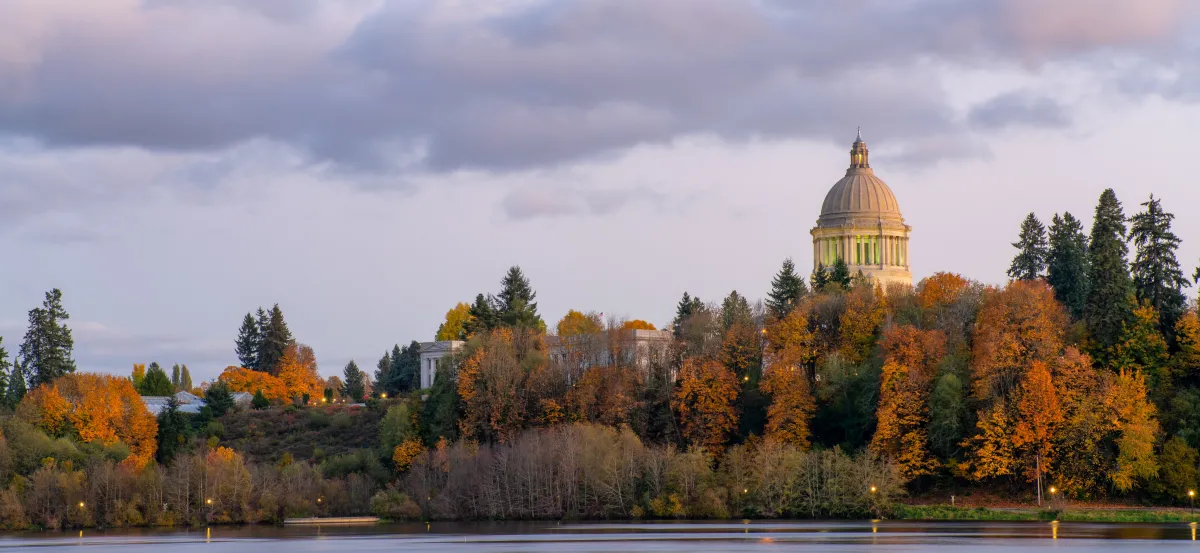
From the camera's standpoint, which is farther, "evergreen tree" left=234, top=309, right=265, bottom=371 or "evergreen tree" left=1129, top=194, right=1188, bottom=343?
"evergreen tree" left=234, top=309, right=265, bottom=371

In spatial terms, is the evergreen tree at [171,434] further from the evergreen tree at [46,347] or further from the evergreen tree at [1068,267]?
the evergreen tree at [1068,267]

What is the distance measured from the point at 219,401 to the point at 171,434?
14798 millimetres

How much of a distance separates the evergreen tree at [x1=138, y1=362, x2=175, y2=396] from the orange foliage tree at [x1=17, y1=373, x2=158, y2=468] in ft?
99.5

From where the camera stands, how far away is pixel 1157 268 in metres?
95.9

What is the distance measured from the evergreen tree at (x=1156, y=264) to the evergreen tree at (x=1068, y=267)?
31.0ft

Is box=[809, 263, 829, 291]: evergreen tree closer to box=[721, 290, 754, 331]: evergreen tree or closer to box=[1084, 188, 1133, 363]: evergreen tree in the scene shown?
box=[721, 290, 754, 331]: evergreen tree

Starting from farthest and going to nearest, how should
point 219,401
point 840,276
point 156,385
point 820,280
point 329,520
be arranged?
point 156,385
point 219,401
point 820,280
point 840,276
point 329,520

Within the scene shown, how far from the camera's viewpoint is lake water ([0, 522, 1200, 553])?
69.4 metres

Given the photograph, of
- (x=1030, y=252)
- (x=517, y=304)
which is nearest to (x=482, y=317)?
(x=517, y=304)

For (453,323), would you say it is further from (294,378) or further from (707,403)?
(707,403)

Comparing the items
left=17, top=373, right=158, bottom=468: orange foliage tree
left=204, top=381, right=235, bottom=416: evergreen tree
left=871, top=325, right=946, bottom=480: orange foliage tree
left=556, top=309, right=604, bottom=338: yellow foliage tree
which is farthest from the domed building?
left=17, top=373, right=158, bottom=468: orange foliage tree

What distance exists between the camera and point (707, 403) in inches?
3868

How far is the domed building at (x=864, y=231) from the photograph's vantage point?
163125 mm

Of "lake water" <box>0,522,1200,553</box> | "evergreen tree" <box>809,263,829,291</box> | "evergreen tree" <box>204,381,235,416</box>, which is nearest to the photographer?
"lake water" <box>0,522,1200,553</box>
